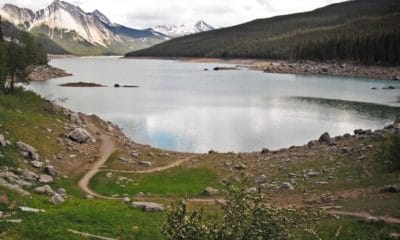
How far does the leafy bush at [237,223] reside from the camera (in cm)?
1538

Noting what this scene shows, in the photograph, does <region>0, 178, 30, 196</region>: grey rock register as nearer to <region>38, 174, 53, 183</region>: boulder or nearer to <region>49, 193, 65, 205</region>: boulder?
<region>49, 193, 65, 205</region>: boulder

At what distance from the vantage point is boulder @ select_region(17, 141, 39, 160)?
4056 centimetres

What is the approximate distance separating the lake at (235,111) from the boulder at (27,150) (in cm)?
2451

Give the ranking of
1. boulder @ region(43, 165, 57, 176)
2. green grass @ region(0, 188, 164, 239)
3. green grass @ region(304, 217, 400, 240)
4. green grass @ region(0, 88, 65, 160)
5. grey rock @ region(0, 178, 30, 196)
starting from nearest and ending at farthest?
1. green grass @ region(0, 188, 164, 239)
2. green grass @ region(304, 217, 400, 240)
3. grey rock @ region(0, 178, 30, 196)
4. boulder @ region(43, 165, 57, 176)
5. green grass @ region(0, 88, 65, 160)

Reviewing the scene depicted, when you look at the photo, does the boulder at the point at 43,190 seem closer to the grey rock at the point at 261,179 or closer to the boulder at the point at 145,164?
the boulder at the point at 145,164

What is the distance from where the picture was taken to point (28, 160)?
39844mm

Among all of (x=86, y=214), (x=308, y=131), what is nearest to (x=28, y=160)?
(x=86, y=214)

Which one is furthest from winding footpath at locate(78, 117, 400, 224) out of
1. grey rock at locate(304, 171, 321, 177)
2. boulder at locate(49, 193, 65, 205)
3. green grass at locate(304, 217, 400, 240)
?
grey rock at locate(304, 171, 321, 177)

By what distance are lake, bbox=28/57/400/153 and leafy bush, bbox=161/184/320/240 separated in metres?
45.3

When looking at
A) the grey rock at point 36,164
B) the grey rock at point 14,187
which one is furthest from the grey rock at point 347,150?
the grey rock at point 14,187

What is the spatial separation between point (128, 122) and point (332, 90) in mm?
77054

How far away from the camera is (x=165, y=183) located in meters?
42.3

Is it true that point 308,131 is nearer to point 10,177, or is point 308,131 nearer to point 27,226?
point 10,177

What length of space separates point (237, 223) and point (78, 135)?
38159 millimetres
